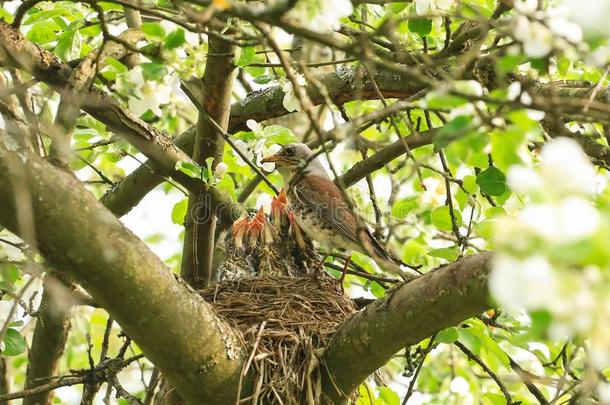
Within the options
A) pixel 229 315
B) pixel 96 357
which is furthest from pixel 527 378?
pixel 96 357

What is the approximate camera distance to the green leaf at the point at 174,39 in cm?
338

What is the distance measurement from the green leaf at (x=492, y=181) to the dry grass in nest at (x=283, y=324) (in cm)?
108

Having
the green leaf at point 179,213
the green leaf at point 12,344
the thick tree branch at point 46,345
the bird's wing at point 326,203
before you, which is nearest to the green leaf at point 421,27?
the bird's wing at point 326,203

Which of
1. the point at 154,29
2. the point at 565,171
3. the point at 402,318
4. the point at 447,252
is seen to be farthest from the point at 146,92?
the point at 565,171

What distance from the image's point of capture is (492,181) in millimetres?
4027

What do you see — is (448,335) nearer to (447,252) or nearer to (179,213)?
(447,252)

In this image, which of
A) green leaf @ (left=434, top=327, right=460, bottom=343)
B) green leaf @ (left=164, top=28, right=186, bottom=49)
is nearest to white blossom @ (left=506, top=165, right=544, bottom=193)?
green leaf @ (left=164, top=28, right=186, bottom=49)

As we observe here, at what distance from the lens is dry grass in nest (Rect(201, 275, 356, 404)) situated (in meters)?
4.08

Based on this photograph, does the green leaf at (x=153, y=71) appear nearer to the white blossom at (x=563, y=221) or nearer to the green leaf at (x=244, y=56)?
the green leaf at (x=244, y=56)

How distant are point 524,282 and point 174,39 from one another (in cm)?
206

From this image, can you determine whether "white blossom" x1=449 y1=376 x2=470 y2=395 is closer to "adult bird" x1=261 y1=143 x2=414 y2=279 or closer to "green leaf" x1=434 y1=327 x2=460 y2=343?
"green leaf" x1=434 y1=327 x2=460 y2=343

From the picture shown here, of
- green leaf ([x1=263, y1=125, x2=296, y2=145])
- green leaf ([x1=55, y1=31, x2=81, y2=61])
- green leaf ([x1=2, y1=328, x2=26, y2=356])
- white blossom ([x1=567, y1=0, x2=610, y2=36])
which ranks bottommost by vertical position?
white blossom ([x1=567, y1=0, x2=610, y2=36])

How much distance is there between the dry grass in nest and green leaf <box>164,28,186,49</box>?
1430 millimetres

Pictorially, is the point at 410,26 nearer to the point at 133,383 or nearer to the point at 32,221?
the point at 32,221
